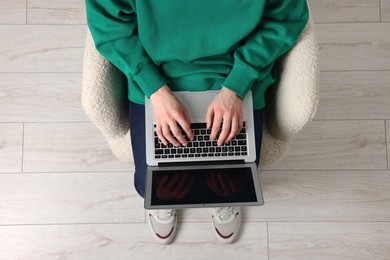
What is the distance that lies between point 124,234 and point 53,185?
27 cm

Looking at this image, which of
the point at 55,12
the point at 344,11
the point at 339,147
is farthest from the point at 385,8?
the point at 55,12

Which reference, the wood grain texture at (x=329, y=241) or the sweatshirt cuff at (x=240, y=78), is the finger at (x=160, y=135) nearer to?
the sweatshirt cuff at (x=240, y=78)

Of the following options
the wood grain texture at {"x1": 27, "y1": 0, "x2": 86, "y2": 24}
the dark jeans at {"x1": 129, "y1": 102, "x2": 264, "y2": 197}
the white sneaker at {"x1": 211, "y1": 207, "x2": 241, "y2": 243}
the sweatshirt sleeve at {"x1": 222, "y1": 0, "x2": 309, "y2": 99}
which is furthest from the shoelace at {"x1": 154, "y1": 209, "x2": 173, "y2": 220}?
the wood grain texture at {"x1": 27, "y1": 0, "x2": 86, "y2": 24}

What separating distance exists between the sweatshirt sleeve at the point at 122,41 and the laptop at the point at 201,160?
6 centimetres

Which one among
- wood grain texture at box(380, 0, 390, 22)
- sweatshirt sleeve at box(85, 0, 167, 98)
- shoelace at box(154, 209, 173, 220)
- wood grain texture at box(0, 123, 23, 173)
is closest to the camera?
sweatshirt sleeve at box(85, 0, 167, 98)

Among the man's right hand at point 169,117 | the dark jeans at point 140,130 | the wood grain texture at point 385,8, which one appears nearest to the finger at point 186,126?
the man's right hand at point 169,117

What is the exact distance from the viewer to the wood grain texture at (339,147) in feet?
4.89

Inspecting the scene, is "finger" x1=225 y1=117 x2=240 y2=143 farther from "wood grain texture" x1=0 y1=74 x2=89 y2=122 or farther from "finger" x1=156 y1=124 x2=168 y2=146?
"wood grain texture" x1=0 y1=74 x2=89 y2=122

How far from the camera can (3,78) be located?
1.51 meters

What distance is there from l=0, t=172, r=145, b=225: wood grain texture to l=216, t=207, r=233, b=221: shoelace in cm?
24

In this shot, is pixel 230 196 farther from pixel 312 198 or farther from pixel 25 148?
pixel 25 148

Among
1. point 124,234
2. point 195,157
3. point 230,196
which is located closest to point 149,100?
point 195,157

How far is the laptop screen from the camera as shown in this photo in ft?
3.21

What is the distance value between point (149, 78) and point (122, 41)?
10 centimetres
